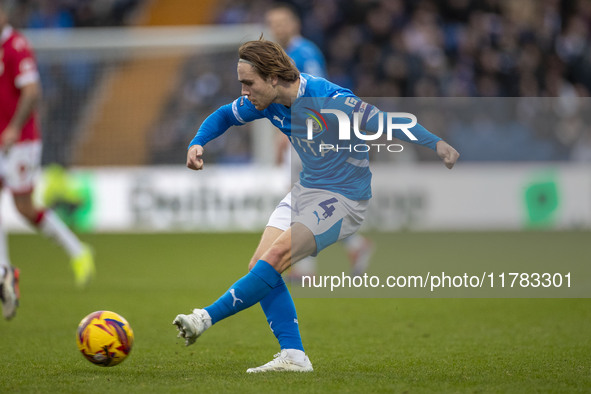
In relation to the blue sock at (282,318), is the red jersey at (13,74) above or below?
above

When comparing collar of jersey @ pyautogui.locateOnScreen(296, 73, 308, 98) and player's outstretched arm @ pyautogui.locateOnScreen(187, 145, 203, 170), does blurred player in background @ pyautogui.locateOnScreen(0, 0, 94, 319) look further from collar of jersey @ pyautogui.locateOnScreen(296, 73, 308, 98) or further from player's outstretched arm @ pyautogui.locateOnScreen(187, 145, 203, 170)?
collar of jersey @ pyautogui.locateOnScreen(296, 73, 308, 98)

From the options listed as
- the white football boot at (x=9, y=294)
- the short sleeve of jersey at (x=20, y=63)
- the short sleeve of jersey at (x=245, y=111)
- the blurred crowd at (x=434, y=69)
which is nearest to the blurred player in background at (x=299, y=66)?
the short sleeve of jersey at (x=20, y=63)

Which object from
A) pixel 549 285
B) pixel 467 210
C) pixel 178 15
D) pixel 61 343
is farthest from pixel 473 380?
pixel 178 15

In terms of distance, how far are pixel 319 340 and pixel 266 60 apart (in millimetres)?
2253

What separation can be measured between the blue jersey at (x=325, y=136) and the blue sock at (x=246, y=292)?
60 centimetres

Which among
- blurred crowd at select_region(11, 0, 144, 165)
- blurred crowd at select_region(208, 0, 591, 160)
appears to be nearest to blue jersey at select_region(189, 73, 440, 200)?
blurred crowd at select_region(208, 0, 591, 160)

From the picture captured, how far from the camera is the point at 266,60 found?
15.5 feet

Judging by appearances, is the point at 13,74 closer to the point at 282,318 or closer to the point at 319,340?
the point at 319,340

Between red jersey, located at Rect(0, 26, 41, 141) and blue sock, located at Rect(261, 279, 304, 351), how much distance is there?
418 cm

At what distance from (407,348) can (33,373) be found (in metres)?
2.36

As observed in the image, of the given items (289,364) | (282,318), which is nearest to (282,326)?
(282,318)

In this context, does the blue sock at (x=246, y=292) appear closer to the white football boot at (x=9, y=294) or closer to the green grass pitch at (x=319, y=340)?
the green grass pitch at (x=319, y=340)

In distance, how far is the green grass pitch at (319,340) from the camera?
455cm

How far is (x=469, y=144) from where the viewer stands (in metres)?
14.4
